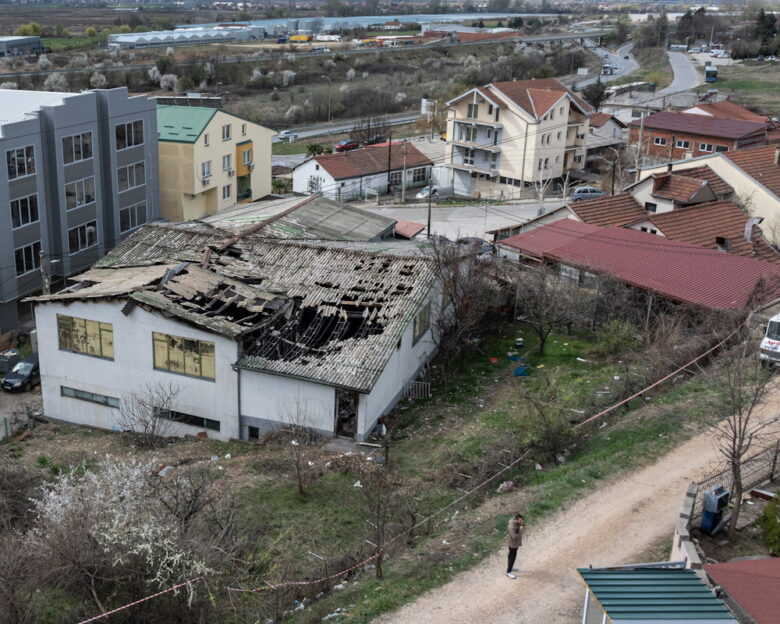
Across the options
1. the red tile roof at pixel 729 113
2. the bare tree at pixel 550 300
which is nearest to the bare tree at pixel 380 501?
the bare tree at pixel 550 300

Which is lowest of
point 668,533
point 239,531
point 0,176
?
point 239,531

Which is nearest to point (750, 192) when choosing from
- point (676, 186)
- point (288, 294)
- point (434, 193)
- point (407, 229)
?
point (676, 186)

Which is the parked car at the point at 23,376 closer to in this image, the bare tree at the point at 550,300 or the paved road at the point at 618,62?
the bare tree at the point at 550,300

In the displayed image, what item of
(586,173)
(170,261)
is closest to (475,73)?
(586,173)

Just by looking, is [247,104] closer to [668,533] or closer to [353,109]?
[353,109]

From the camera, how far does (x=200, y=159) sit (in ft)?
155

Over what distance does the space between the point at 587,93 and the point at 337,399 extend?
68.8m

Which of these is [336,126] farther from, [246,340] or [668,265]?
[246,340]

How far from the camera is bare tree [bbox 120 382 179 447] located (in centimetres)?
2439

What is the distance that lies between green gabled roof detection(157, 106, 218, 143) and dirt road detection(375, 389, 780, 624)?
35.3 meters

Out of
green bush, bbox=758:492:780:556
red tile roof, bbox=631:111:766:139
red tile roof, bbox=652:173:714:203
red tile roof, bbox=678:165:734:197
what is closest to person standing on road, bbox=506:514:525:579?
green bush, bbox=758:492:780:556

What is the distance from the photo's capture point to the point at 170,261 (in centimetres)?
2830

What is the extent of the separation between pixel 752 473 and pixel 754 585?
5.79 m

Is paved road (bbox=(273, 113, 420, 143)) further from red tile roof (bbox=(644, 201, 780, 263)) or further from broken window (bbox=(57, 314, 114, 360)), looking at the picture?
broken window (bbox=(57, 314, 114, 360))
